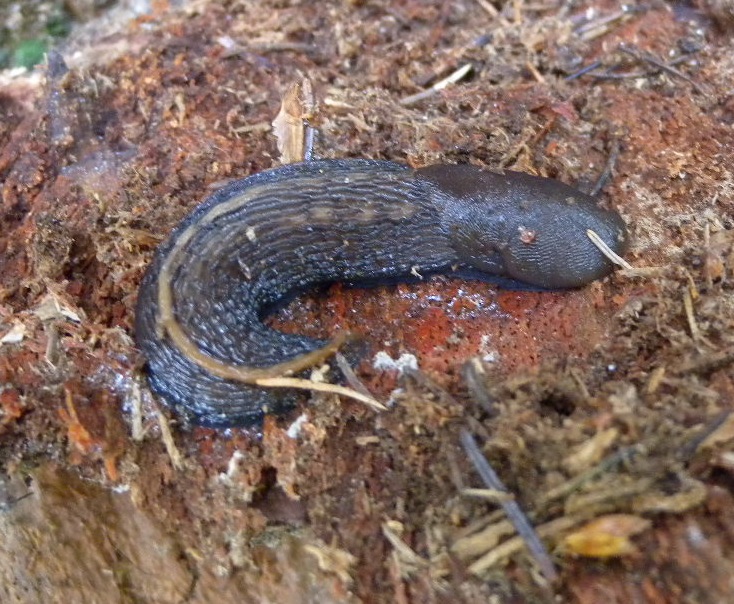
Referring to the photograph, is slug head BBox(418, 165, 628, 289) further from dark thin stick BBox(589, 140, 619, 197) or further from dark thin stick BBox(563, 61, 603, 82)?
dark thin stick BBox(563, 61, 603, 82)

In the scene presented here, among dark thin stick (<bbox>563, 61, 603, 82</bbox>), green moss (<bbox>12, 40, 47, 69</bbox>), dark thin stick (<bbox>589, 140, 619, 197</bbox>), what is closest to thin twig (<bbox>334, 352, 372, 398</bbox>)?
dark thin stick (<bbox>589, 140, 619, 197</bbox>)

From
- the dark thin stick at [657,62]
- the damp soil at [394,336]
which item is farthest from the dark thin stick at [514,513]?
the dark thin stick at [657,62]

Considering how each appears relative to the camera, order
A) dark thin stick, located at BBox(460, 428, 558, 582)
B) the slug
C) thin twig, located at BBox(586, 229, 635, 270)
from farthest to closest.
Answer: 1. thin twig, located at BBox(586, 229, 635, 270)
2. the slug
3. dark thin stick, located at BBox(460, 428, 558, 582)

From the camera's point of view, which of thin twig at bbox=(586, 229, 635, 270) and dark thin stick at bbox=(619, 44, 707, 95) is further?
dark thin stick at bbox=(619, 44, 707, 95)

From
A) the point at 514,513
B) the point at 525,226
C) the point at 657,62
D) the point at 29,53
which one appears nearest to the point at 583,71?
the point at 657,62

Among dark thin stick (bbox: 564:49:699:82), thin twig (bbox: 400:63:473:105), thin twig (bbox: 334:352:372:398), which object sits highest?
thin twig (bbox: 400:63:473:105)

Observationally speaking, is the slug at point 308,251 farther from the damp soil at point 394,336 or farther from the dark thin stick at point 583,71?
the dark thin stick at point 583,71

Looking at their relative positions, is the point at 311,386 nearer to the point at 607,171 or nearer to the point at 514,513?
the point at 514,513
